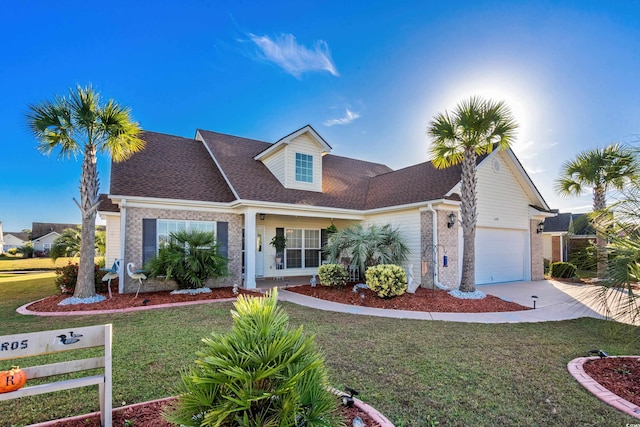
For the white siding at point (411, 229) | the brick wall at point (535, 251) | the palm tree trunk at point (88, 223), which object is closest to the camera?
the palm tree trunk at point (88, 223)

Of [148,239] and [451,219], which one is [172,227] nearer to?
[148,239]

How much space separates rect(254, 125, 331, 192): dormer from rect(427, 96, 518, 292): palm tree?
535 centimetres

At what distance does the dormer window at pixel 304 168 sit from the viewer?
1364cm

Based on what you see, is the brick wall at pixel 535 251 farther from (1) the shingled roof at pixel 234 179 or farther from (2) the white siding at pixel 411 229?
(2) the white siding at pixel 411 229

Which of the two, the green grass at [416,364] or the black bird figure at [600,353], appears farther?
the black bird figure at [600,353]

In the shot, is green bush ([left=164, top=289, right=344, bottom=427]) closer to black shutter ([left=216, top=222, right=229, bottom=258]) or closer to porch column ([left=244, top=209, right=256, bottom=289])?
porch column ([left=244, top=209, right=256, bottom=289])

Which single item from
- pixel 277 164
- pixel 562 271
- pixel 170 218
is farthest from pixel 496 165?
pixel 170 218

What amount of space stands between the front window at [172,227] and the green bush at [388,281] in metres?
6.26

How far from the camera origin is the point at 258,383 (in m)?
2.03

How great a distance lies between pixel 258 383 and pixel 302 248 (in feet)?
43.2

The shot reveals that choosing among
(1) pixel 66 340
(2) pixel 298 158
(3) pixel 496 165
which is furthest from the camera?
(2) pixel 298 158

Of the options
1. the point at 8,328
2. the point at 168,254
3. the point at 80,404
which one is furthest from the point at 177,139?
the point at 80,404

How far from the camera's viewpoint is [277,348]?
204 cm

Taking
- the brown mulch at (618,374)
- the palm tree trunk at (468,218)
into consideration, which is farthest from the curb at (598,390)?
the palm tree trunk at (468,218)
